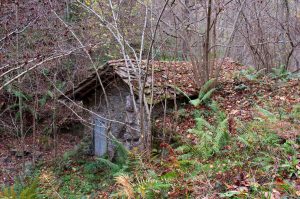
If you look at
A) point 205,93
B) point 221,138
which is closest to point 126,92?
point 205,93

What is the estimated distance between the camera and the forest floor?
5.04 meters

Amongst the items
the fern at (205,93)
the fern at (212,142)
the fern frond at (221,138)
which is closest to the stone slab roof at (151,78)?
the fern at (205,93)

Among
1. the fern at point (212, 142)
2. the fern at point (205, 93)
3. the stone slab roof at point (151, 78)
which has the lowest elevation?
the fern at point (212, 142)

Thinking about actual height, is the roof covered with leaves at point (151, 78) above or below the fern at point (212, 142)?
above

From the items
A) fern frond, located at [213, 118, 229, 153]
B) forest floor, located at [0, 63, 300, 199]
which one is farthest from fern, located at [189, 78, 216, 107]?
fern frond, located at [213, 118, 229, 153]

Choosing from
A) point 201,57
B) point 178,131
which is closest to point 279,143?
point 178,131

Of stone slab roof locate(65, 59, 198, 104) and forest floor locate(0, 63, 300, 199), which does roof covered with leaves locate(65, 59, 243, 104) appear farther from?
forest floor locate(0, 63, 300, 199)

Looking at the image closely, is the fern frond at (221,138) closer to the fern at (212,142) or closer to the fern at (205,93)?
the fern at (212,142)

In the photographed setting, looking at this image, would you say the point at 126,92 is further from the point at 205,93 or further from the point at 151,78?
the point at 205,93

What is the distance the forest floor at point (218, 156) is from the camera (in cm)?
504

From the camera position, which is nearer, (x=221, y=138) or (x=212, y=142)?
(x=221, y=138)

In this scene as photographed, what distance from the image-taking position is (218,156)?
7012 mm

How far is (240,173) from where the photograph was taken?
5.08 metres

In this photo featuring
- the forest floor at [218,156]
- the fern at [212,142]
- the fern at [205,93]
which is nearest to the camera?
the forest floor at [218,156]
